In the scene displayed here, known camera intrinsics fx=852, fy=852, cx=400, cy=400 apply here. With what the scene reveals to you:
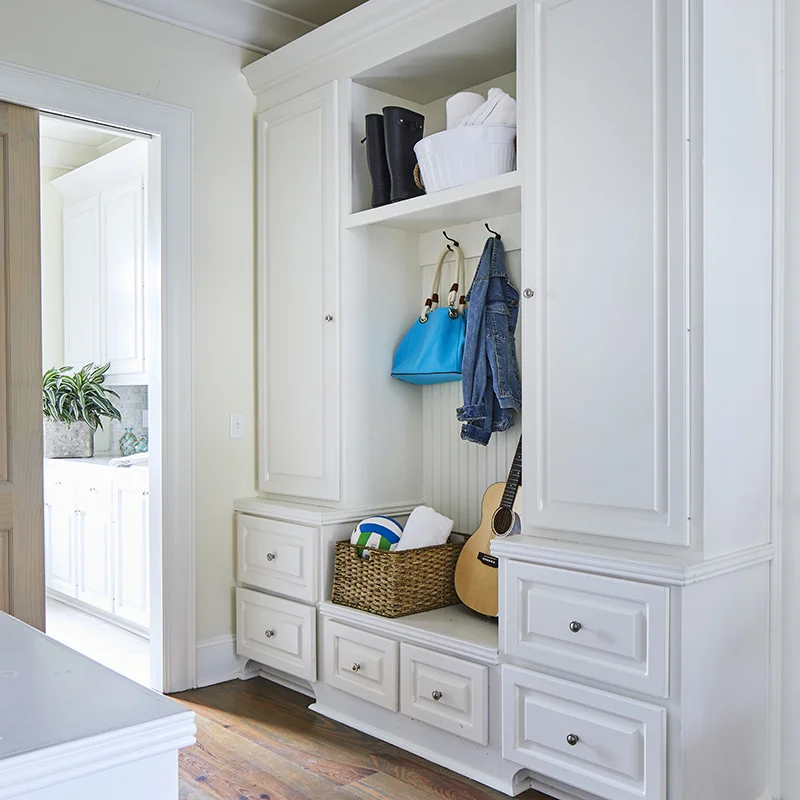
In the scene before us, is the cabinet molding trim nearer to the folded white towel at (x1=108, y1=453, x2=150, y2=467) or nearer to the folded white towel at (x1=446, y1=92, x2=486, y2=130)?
the folded white towel at (x1=446, y1=92, x2=486, y2=130)

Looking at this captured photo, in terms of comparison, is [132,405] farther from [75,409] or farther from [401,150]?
[401,150]

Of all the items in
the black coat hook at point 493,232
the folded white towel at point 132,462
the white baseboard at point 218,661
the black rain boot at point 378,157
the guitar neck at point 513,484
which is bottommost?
the white baseboard at point 218,661

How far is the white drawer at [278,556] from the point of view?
117 inches

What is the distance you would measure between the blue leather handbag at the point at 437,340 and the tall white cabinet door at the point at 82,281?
226 cm

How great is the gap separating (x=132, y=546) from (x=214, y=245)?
4.92 feet

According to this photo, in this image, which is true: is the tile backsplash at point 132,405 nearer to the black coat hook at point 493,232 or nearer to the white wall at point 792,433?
the black coat hook at point 493,232

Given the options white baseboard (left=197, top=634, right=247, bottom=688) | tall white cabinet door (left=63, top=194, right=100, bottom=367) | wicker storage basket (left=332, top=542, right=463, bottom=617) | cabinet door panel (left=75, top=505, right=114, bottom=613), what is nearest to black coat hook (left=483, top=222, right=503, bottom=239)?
wicker storage basket (left=332, top=542, right=463, bottom=617)

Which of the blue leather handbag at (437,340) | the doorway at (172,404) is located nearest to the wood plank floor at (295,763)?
the doorway at (172,404)

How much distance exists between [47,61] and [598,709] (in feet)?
8.72

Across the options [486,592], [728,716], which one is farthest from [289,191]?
[728,716]

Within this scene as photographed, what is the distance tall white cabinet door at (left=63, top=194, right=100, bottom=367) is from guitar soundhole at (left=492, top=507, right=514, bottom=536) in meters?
2.82

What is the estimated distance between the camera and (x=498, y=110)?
8.29 ft

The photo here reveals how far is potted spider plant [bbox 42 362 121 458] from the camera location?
454 centimetres

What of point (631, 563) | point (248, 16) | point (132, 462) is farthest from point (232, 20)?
point (631, 563)
